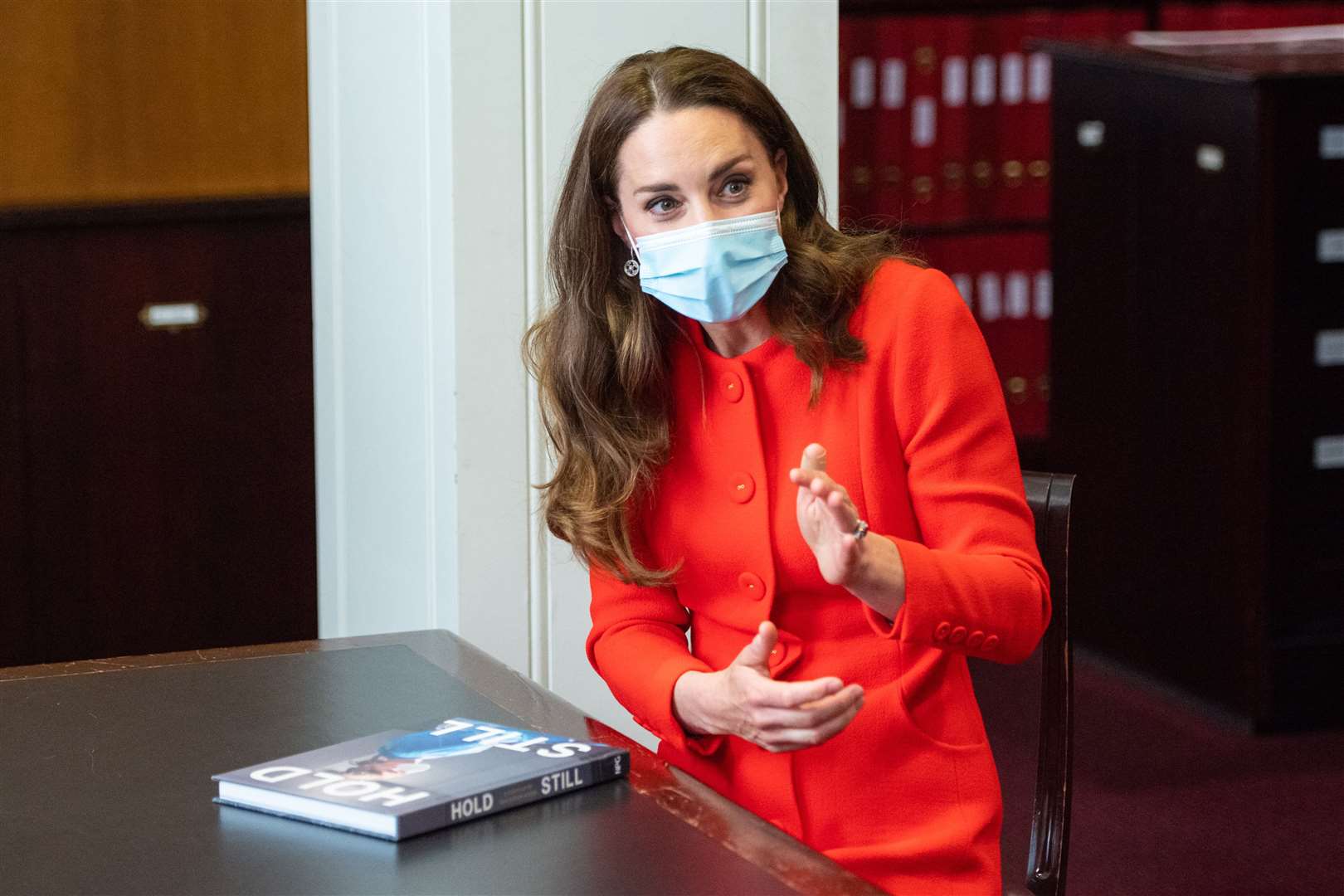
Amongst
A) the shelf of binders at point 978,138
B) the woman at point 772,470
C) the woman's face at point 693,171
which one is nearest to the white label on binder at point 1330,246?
the shelf of binders at point 978,138

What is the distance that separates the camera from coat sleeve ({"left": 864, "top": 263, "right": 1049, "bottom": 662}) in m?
1.45

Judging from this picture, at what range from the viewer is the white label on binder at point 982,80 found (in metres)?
5.25

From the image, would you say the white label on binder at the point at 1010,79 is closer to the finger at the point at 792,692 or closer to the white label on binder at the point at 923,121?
the white label on binder at the point at 923,121

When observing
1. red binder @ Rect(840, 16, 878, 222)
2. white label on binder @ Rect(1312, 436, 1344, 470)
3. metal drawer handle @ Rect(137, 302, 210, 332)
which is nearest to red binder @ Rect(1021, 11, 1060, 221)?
red binder @ Rect(840, 16, 878, 222)

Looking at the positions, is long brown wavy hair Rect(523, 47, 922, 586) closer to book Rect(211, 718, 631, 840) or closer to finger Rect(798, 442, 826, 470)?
finger Rect(798, 442, 826, 470)

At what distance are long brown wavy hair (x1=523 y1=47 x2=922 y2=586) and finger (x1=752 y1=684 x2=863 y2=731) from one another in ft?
1.02

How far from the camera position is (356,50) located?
246 centimetres

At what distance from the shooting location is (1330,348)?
3.49 metres

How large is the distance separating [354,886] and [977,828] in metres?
0.66

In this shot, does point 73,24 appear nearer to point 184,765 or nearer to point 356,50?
point 356,50

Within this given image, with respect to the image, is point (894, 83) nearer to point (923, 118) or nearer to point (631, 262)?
point (923, 118)

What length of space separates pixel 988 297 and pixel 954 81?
0.66 metres

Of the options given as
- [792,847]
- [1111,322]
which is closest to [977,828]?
[792,847]

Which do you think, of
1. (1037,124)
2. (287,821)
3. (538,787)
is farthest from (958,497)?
(1037,124)
